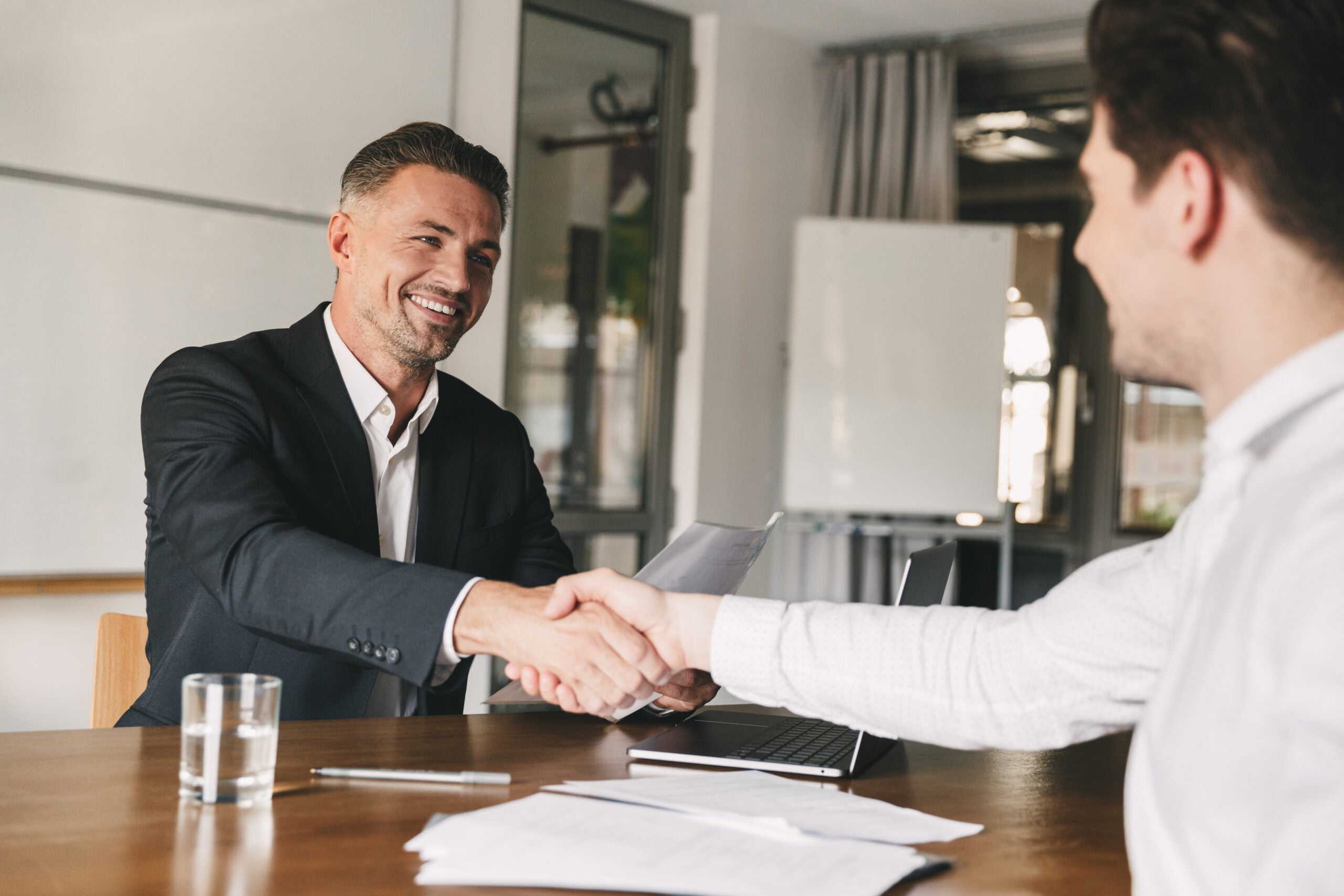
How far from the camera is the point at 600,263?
4293 millimetres

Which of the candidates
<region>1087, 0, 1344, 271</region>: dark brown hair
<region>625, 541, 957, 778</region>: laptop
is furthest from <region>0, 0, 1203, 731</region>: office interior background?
<region>1087, 0, 1344, 271</region>: dark brown hair

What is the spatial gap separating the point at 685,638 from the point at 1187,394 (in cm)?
373

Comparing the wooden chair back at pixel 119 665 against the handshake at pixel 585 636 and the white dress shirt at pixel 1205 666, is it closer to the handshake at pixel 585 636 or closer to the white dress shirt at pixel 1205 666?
the handshake at pixel 585 636

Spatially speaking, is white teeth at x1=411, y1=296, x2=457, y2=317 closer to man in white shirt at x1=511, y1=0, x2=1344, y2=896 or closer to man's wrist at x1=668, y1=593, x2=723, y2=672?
man's wrist at x1=668, y1=593, x2=723, y2=672

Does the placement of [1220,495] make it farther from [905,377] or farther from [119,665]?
[905,377]

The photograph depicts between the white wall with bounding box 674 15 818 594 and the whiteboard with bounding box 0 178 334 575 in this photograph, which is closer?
the whiteboard with bounding box 0 178 334 575

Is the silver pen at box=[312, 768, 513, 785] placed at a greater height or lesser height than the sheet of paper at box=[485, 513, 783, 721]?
lesser

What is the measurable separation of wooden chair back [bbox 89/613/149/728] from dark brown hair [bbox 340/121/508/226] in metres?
0.76

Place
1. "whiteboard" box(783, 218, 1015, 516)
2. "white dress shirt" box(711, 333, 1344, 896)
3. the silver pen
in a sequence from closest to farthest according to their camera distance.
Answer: "white dress shirt" box(711, 333, 1344, 896)
the silver pen
"whiteboard" box(783, 218, 1015, 516)

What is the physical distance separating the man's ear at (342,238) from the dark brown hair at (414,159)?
3 centimetres

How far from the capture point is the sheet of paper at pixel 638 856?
90 cm

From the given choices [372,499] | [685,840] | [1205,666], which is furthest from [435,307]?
[1205,666]

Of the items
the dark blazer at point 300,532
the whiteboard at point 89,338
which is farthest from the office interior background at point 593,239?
the dark blazer at point 300,532

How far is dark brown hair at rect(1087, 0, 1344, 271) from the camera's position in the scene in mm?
860
